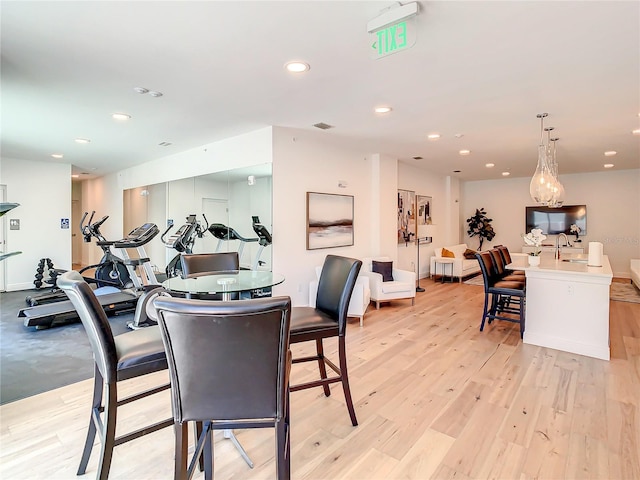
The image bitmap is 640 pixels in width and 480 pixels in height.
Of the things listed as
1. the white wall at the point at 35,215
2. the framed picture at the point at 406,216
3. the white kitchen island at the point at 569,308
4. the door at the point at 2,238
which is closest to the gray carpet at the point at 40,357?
the door at the point at 2,238

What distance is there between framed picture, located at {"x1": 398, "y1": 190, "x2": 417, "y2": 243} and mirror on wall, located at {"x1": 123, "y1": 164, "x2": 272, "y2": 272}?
3.48m

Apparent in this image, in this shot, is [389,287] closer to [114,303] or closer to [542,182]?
[542,182]

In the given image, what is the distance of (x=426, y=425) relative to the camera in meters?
2.22

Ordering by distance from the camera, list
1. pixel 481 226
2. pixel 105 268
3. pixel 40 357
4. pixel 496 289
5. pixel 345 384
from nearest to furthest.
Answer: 1. pixel 345 384
2. pixel 40 357
3. pixel 496 289
4. pixel 105 268
5. pixel 481 226

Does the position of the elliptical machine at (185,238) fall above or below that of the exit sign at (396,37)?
below

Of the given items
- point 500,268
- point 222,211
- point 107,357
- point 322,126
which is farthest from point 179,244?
point 500,268

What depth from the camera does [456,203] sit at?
9.41 meters

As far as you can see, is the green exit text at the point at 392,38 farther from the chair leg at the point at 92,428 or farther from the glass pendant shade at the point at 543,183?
the glass pendant shade at the point at 543,183

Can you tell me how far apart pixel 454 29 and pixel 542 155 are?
3.13 m

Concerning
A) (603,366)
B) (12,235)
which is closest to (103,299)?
(12,235)

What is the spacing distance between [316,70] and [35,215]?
23.4 ft

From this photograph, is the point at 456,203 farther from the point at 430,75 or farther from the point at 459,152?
the point at 430,75

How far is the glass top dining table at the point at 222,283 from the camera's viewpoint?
221cm

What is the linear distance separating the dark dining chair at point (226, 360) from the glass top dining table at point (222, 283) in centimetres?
86
